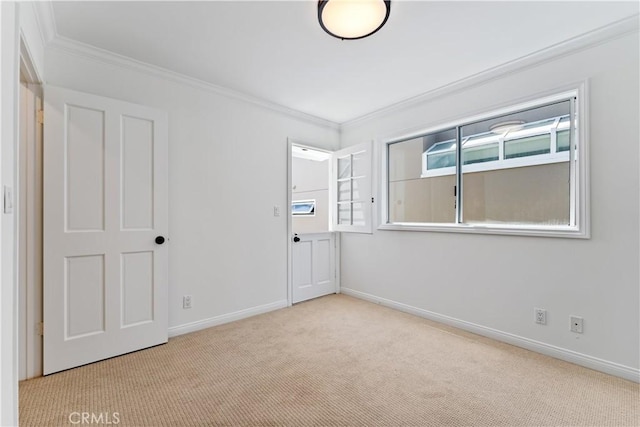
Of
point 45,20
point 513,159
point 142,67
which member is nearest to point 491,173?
point 513,159

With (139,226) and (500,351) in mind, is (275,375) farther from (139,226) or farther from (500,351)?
(500,351)

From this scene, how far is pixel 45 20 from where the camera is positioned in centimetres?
194

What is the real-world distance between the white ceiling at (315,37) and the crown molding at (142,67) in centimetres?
6

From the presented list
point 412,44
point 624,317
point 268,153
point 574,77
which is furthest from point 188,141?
point 624,317

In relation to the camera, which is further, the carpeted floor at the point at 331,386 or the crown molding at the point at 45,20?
the crown molding at the point at 45,20

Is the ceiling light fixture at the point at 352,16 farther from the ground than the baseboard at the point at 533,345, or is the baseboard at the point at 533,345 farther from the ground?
the ceiling light fixture at the point at 352,16

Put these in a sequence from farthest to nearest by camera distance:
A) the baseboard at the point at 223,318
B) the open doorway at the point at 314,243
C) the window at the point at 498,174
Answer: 1. the open doorway at the point at 314,243
2. the baseboard at the point at 223,318
3. the window at the point at 498,174

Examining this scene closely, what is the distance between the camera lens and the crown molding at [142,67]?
221 centimetres

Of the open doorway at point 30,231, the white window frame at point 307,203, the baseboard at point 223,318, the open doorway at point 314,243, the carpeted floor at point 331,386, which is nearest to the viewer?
the carpeted floor at point 331,386

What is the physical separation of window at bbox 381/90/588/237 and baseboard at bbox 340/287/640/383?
35.9 inches

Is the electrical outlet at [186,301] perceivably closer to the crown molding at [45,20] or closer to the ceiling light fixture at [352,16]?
the crown molding at [45,20]

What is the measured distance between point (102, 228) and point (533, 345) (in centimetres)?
360

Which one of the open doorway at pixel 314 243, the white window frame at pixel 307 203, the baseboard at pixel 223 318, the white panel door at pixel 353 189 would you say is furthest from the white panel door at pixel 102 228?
the white window frame at pixel 307 203

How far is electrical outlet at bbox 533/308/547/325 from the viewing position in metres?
2.40
